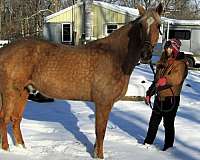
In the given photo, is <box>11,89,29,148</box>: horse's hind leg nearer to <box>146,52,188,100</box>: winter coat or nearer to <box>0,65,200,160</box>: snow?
<box>0,65,200,160</box>: snow

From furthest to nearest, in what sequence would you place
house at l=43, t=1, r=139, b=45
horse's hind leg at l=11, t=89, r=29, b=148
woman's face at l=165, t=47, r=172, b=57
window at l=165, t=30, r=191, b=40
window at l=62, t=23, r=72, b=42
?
window at l=62, t=23, r=72, b=42
house at l=43, t=1, r=139, b=45
window at l=165, t=30, r=191, b=40
horse's hind leg at l=11, t=89, r=29, b=148
woman's face at l=165, t=47, r=172, b=57

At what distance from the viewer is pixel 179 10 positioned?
5019cm

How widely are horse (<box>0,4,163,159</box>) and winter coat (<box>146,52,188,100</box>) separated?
55 centimetres

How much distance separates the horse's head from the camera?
4732 mm

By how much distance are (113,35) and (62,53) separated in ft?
2.48

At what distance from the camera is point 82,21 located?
27688 millimetres

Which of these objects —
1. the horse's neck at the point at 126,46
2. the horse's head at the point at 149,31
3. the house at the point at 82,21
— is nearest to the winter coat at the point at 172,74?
the horse's neck at the point at 126,46

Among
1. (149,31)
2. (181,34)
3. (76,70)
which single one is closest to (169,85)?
(149,31)

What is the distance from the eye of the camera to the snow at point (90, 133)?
5441 mm

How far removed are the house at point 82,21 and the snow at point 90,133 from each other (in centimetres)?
1774

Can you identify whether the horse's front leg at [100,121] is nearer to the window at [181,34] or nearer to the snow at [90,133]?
the snow at [90,133]

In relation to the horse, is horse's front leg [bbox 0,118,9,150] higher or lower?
lower

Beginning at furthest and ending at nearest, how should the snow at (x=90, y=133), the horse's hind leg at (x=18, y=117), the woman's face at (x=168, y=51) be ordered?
the horse's hind leg at (x=18, y=117) < the woman's face at (x=168, y=51) < the snow at (x=90, y=133)

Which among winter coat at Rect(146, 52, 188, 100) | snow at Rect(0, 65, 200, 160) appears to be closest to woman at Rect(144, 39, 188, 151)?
winter coat at Rect(146, 52, 188, 100)
